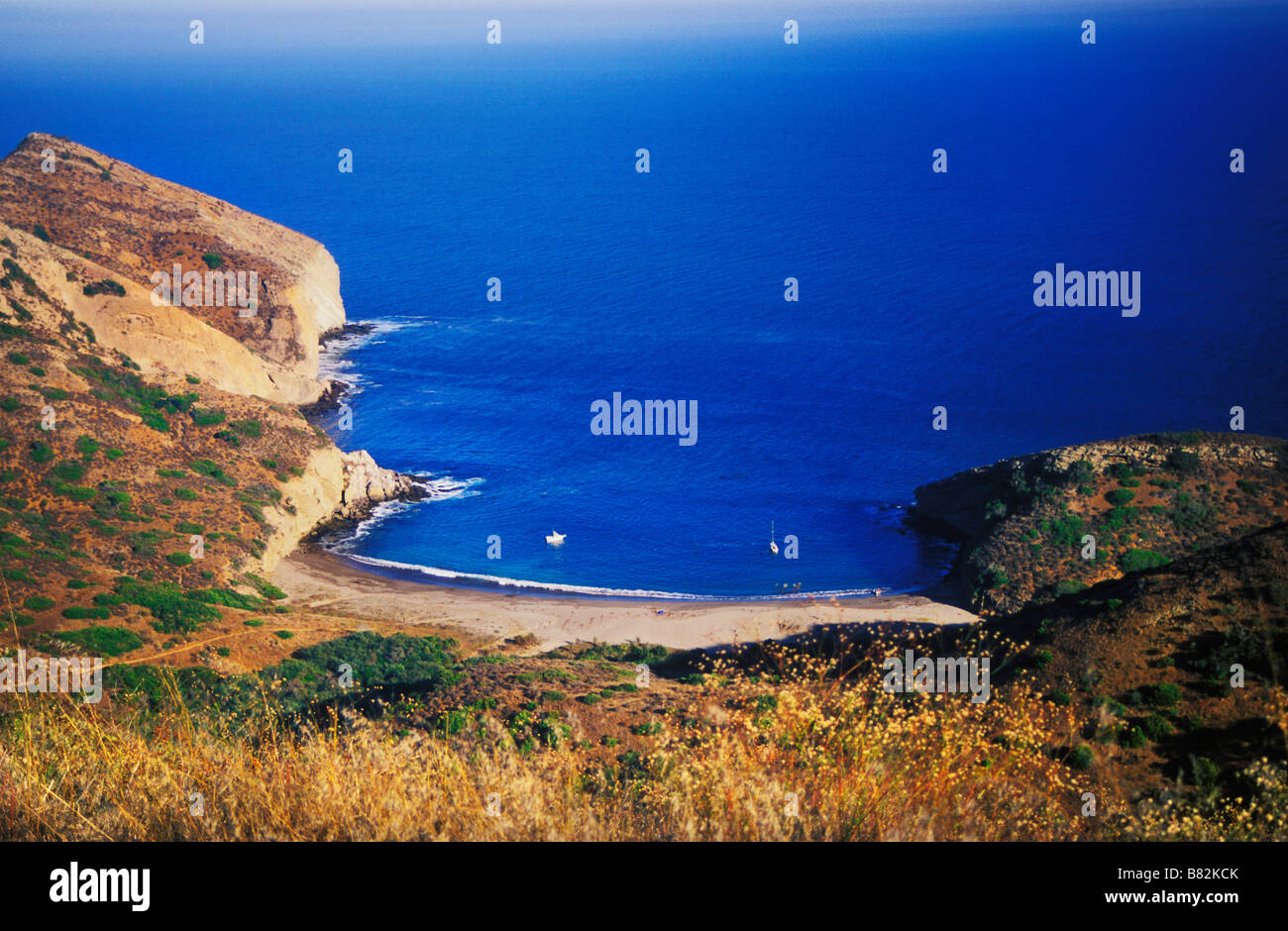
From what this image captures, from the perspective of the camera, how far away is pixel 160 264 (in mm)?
77438

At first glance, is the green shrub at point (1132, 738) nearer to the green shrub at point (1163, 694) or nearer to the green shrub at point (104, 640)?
the green shrub at point (1163, 694)

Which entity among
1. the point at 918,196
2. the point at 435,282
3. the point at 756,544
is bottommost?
the point at 756,544

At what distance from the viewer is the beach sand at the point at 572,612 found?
4828cm

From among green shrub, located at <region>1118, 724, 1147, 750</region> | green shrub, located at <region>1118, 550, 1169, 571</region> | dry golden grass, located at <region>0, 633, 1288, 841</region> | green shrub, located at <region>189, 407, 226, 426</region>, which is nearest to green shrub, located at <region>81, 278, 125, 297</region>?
green shrub, located at <region>189, 407, 226, 426</region>

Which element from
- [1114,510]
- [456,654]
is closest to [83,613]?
[456,654]

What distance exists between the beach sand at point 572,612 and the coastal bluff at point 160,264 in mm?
19836

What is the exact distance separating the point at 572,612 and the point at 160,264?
49561mm

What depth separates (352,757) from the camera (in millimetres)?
7582

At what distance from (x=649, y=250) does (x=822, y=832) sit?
137 metres

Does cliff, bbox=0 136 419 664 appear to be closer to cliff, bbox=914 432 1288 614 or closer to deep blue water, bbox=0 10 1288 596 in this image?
deep blue water, bbox=0 10 1288 596

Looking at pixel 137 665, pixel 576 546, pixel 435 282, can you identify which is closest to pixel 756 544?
pixel 576 546

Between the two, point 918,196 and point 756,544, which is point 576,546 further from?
point 918,196

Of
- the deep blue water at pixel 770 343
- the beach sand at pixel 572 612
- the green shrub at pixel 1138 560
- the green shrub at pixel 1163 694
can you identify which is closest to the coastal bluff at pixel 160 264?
the deep blue water at pixel 770 343

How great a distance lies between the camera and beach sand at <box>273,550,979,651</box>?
48.3 m
